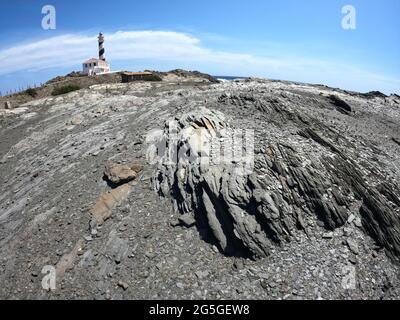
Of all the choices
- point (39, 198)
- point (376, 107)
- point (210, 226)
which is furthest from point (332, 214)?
point (376, 107)

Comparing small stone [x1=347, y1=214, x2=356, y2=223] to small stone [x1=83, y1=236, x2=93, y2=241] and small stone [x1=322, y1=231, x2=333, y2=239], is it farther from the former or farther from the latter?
small stone [x1=83, y1=236, x2=93, y2=241]

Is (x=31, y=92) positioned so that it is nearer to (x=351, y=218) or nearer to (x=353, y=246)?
(x=351, y=218)

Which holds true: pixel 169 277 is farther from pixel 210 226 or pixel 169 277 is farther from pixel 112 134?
pixel 112 134

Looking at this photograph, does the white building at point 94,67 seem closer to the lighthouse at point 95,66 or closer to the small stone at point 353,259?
the lighthouse at point 95,66

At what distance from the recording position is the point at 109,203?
→ 16.6m

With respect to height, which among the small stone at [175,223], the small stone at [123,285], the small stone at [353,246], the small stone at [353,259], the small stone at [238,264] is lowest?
the small stone at [123,285]

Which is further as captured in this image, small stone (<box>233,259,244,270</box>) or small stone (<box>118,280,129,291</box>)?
small stone (<box>233,259,244,270</box>)

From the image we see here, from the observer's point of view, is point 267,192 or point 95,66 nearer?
point 267,192


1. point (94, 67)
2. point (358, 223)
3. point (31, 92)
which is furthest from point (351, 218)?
point (94, 67)

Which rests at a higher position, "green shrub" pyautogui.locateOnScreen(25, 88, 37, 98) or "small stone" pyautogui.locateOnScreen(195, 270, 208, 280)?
"green shrub" pyautogui.locateOnScreen(25, 88, 37, 98)

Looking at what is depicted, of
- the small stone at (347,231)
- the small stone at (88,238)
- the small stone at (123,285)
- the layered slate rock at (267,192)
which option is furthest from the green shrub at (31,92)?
the small stone at (347,231)

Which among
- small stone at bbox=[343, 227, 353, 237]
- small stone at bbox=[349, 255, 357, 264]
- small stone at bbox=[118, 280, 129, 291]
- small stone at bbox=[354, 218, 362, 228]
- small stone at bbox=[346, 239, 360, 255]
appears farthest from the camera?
small stone at bbox=[354, 218, 362, 228]

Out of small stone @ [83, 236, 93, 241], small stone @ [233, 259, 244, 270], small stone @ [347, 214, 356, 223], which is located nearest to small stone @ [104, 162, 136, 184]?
small stone @ [83, 236, 93, 241]

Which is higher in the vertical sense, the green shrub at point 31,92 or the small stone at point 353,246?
the green shrub at point 31,92
